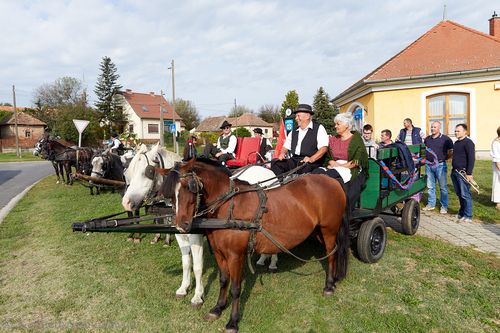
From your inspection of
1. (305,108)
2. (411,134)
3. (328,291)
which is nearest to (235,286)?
(328,291)

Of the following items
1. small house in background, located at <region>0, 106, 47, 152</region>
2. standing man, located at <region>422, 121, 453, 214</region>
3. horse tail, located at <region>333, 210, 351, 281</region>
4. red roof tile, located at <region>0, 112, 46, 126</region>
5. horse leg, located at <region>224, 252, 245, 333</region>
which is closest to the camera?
horse leg, located at <region>224, 252, 245, 333</region>

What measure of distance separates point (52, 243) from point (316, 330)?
197 inches

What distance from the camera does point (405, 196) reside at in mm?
5707

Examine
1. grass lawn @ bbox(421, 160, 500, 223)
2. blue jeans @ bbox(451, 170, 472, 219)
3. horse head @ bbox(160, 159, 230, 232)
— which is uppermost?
horse head @ bbox(160, 159, 230, 232)

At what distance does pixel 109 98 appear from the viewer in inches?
1865

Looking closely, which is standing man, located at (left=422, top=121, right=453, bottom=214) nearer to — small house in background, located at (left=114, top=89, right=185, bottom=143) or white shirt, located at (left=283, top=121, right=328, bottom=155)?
white shirt, located at (left=283, top=121, right=328, bottom=155)

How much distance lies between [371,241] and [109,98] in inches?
1932

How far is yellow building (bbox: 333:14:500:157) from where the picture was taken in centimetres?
1384

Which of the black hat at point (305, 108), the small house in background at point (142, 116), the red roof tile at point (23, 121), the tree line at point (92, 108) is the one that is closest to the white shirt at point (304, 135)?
the black hat at point (305, 108)

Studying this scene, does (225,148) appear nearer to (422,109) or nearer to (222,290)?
(222,290)

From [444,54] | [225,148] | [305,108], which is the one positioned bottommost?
[225,148]

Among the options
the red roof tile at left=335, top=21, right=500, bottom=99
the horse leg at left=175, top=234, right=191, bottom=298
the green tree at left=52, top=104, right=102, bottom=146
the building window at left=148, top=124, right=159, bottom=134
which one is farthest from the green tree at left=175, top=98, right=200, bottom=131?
the horse leg at left=175, top=234, right=191, bottom=298

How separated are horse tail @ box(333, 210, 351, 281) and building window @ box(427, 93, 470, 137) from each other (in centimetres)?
1273

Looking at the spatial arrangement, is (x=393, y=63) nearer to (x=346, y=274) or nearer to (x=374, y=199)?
(x=374, y=199)
